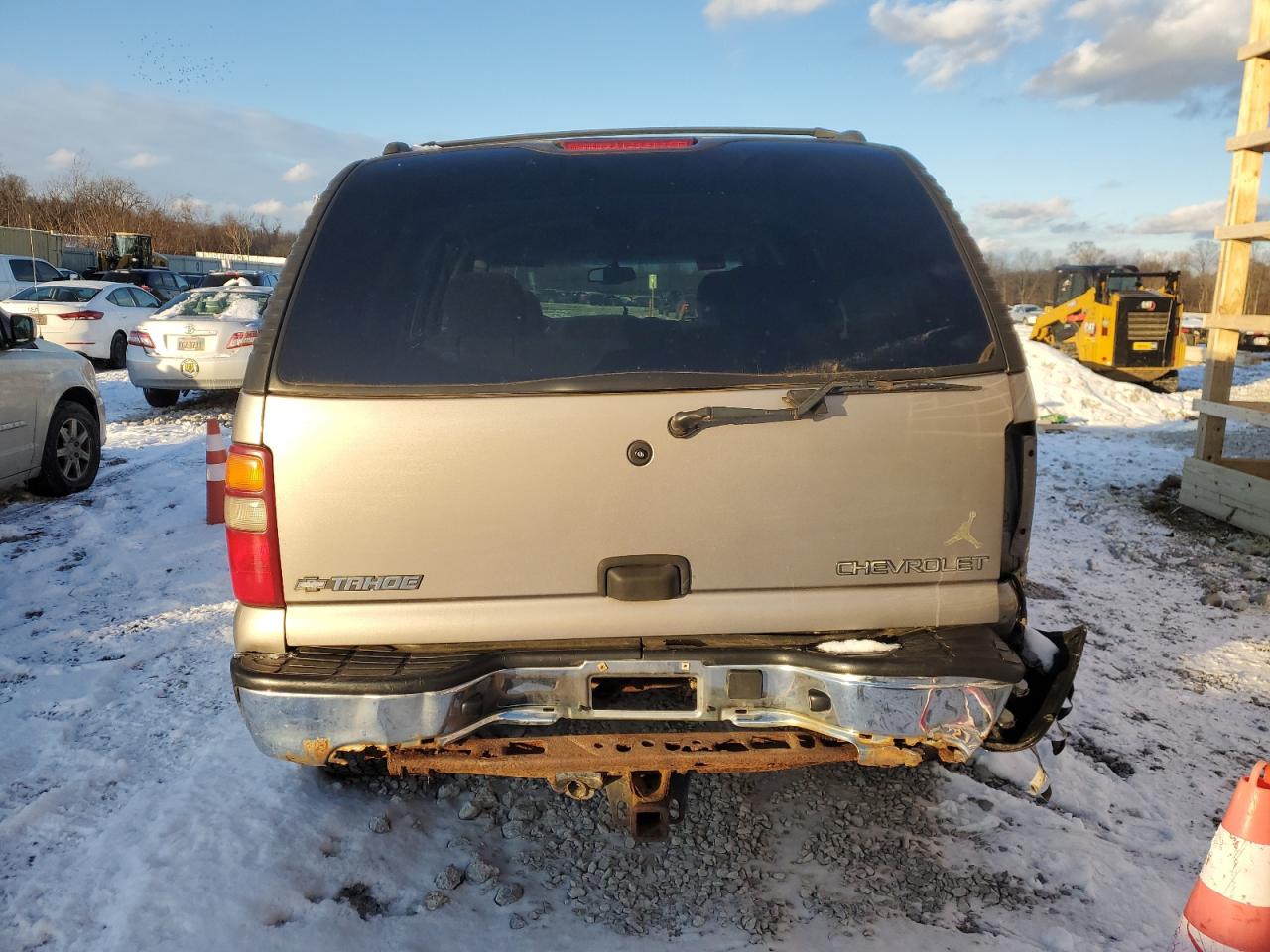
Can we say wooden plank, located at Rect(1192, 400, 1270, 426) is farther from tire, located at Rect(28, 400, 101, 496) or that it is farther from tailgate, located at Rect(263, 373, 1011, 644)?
tire, located at Rect(28, 400, 101, 496)

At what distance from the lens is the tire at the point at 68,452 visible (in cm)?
757

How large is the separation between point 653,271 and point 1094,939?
233 cm

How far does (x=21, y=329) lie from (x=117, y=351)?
35.8 ft

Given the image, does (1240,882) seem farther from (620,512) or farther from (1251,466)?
(1251,466)

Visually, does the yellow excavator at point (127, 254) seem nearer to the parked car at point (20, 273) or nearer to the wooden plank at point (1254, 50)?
the parked car at point (20, 273)

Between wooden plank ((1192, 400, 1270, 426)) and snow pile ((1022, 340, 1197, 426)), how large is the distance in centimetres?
691

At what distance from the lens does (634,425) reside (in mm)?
2422

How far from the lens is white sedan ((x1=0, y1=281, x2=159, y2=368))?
15.8 m

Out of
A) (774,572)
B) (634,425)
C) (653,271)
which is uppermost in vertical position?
(653,271)

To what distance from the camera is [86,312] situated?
16.2m

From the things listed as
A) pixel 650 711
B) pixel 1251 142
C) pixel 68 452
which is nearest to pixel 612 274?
pixel 650 711

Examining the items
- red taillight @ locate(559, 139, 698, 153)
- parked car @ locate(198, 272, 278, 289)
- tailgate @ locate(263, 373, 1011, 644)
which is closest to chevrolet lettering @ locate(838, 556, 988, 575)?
tailgate @ locate(263, 373, 1011, 644)

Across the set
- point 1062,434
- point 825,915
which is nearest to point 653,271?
point 825,915

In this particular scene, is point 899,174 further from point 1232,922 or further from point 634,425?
point 1232,922
